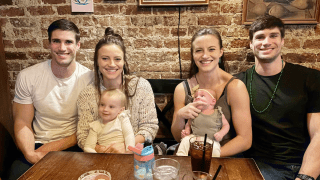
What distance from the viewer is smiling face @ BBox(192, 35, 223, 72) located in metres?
1.80

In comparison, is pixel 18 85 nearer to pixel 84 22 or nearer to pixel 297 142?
pixel 84 22

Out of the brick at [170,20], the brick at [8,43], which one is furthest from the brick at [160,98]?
the brick at [8,43]

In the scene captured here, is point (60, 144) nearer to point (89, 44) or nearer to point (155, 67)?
point (89, 44)

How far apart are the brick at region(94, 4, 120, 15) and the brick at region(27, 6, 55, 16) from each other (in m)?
0.47

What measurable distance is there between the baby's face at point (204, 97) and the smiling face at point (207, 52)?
20 centimetres

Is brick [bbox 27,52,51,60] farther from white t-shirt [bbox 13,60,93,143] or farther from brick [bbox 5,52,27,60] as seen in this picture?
white t-shirt [bbox 13,60,93,143]

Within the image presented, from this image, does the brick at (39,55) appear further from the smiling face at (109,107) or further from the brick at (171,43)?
the brick at (171,43)

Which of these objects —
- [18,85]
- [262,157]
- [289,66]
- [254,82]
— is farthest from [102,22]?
[262,157]

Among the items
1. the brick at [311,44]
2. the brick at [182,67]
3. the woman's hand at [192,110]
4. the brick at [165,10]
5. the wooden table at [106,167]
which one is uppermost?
the brick at [165,10]

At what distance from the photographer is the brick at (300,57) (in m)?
2.25

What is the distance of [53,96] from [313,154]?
2170 millimetres

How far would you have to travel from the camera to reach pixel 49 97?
2.01m

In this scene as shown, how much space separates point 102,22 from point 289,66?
182 centimetres

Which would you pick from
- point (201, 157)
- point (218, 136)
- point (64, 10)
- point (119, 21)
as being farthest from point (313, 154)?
point (64, 10)
